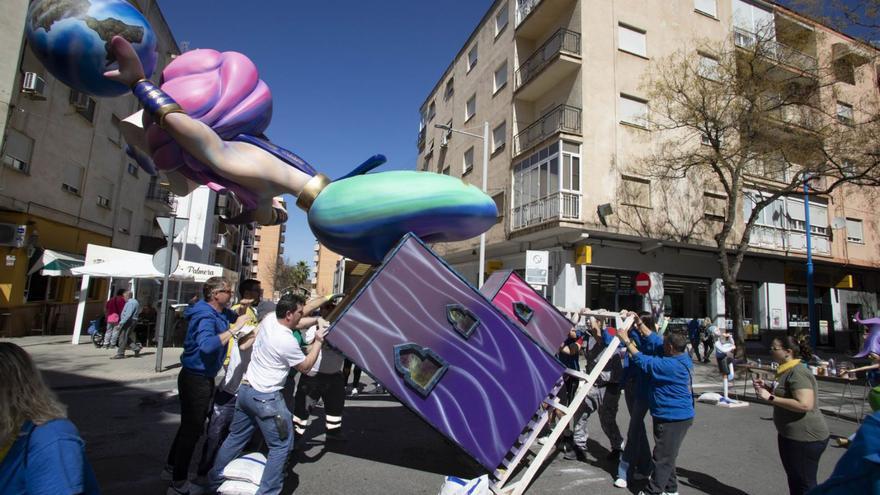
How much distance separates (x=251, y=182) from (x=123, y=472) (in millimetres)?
3067

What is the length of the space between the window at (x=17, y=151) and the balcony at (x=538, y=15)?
18622 mm

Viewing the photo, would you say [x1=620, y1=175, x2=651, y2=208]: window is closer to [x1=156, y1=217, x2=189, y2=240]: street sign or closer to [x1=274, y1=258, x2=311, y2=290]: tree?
[x1=156, y1=217, x2=189, y2=240]: street sign

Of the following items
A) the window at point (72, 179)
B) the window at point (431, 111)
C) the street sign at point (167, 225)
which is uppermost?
the window at point (431, 111)

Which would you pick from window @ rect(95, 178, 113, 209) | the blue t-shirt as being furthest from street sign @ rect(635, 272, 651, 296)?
window @ rect(95, 178, 113, 209)

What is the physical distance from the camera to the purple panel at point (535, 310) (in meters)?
5.48

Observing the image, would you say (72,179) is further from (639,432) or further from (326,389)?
(639,432)

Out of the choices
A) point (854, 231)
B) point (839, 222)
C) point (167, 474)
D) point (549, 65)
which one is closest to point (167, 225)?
point (167, 474)

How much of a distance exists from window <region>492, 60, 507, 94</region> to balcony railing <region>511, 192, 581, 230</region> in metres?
6.68

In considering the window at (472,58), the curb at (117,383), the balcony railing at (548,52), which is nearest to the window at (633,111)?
the balcony railing at (548,52)

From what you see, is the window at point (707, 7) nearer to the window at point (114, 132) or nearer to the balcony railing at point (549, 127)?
the balcony railing at point (549, 127)

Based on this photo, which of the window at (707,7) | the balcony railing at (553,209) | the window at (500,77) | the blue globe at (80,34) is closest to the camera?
the blue globe at (80,34)

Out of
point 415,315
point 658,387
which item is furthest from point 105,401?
point 658,387

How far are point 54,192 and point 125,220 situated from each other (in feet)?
17.8

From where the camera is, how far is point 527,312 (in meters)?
5.49
